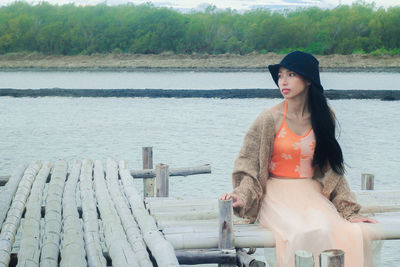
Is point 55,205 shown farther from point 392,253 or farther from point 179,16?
point 179,16

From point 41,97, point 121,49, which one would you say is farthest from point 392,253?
point 121,49

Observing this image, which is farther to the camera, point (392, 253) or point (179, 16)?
point (179, 16)

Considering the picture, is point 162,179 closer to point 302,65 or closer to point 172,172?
point 172,172

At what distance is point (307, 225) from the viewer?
13.3ft

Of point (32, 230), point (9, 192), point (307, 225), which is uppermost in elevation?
point (307, 225)

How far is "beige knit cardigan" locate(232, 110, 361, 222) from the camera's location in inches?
169

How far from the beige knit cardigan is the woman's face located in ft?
0.67

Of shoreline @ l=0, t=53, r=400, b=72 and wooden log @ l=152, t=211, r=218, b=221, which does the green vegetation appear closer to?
shoreline @ l=0, t=53, r=400, b=72

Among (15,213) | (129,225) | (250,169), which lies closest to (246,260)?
(250,169)

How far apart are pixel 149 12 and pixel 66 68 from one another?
1412 centimetres

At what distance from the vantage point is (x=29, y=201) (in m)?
6.20

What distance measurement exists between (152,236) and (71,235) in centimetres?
70

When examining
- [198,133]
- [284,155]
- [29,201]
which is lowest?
[198,133]

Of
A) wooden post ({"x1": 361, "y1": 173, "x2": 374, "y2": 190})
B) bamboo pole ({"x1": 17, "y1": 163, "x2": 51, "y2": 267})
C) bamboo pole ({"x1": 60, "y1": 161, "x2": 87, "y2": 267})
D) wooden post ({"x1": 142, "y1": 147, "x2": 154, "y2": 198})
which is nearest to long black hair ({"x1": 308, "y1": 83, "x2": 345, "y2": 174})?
bamboo pole ({"x1": 60, "y1": 161, "x2": 87, "y2": 267})
